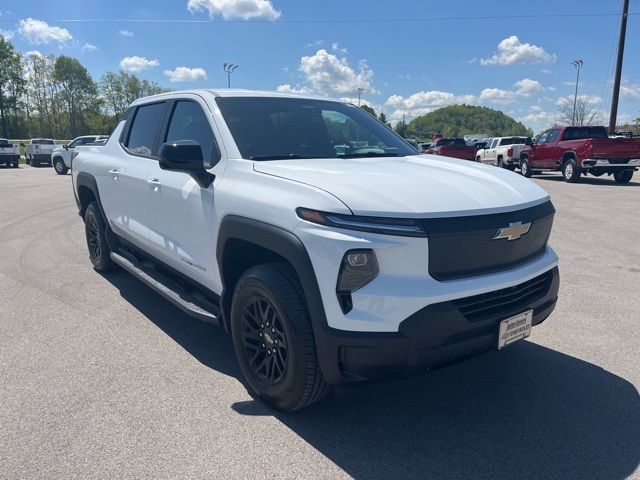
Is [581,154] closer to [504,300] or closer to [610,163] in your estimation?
[610,163]

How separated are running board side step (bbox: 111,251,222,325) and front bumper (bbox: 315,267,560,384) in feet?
3.73

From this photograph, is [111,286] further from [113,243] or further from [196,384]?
[196,384]

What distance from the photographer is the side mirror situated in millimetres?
3195

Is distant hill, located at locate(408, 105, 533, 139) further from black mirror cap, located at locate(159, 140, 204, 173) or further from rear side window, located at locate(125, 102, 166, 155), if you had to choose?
black mirror cap, located at locate(159, 140, 204, 173)

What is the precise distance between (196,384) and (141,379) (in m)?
0.39

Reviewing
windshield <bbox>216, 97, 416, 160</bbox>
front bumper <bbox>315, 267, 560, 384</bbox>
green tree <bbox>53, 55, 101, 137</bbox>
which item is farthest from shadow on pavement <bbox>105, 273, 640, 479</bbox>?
green tree <bbox>53, 55, 101, 137</bbox>

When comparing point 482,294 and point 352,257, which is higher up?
point 352,257

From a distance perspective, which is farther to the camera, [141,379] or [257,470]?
[141,379]

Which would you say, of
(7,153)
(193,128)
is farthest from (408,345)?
(7,153)

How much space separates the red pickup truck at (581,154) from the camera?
53.2 ft

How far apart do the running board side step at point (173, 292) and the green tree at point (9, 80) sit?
3384 inches

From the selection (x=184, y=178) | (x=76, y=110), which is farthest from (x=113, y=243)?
(x=76, y=110)

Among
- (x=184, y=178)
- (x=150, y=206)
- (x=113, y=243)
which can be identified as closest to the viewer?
(x=184, y=178)

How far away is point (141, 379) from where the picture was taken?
3529mm
